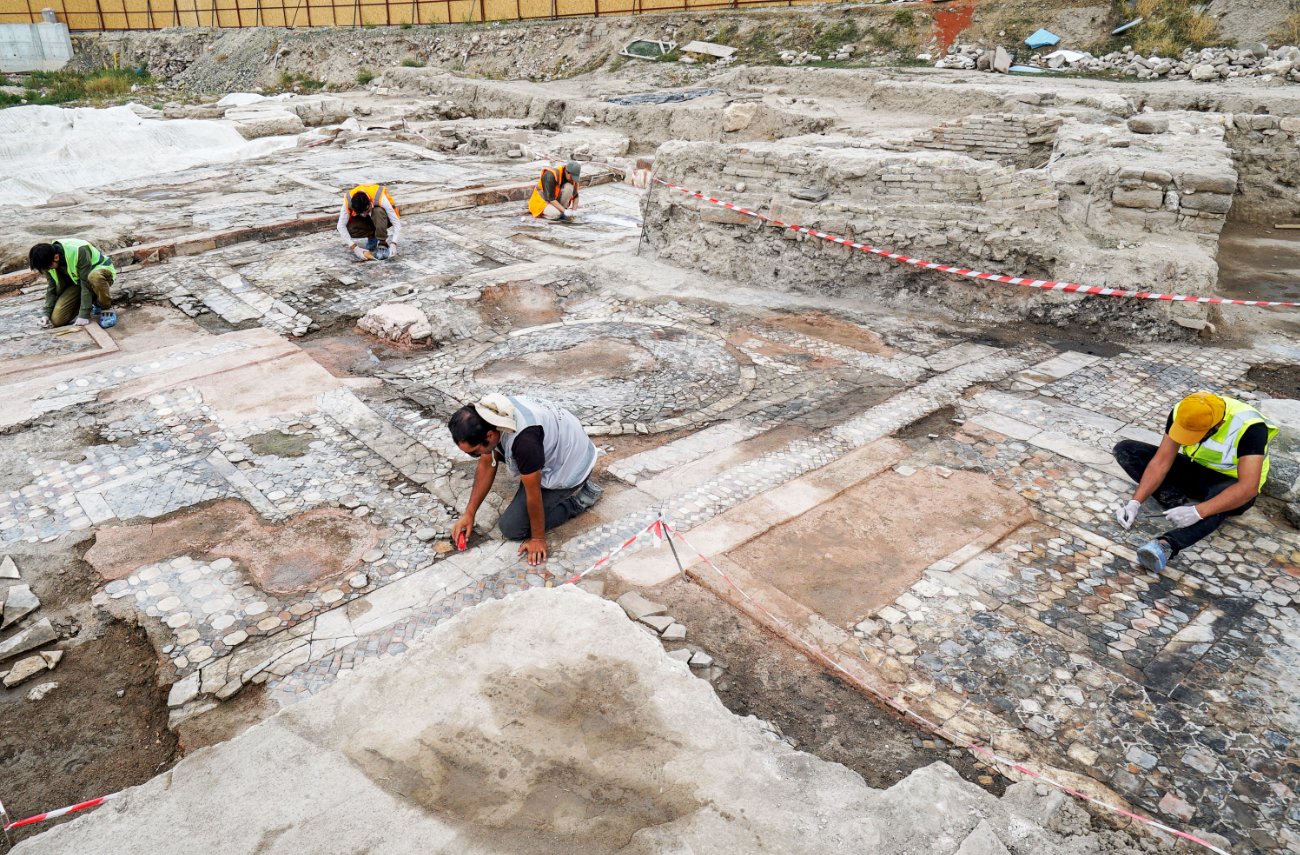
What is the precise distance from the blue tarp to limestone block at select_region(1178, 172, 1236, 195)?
1069 centimetres

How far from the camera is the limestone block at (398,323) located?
7148 millimetres

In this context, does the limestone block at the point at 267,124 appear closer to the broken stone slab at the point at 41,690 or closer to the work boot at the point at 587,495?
the work boot at the point at 587,495

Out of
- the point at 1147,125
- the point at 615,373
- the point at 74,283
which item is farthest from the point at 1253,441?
the point at 74,283

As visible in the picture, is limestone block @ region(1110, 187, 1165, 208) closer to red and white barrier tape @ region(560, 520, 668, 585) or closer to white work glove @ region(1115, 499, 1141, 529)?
white work glove @ region(1115, 499, 1141, 529)

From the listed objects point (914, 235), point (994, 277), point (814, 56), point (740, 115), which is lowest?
point (994, 277)

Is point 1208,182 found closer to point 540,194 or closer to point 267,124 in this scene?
point 540,194

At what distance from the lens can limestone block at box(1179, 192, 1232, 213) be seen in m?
7.28

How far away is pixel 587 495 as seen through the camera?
4543mm

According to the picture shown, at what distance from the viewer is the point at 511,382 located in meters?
6.34

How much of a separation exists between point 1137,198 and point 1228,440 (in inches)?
184

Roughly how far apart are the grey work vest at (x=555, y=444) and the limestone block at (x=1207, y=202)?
6836mm

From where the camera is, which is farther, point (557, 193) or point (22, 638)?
point (557, 193)

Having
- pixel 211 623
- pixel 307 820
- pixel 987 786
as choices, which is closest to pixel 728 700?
pixel 987 786

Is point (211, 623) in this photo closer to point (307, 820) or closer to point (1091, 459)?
point (307, 820)
